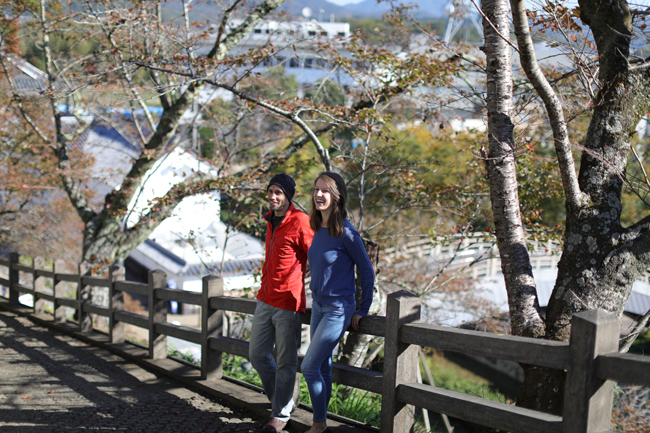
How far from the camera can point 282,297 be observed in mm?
3459

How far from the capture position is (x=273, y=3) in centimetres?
909

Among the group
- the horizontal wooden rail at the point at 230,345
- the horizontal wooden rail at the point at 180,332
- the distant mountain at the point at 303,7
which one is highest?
the distant mountain at the point at 303,7

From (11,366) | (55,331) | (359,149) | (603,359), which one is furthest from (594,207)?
(55,331)

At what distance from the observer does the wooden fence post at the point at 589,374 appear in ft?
7.73

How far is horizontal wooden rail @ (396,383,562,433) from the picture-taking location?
102 inches

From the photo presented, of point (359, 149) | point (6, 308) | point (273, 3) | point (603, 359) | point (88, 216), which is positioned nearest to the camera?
point (603, 359)

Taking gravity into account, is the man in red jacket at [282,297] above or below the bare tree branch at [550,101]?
below

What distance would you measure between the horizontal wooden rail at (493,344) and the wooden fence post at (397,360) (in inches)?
2.5

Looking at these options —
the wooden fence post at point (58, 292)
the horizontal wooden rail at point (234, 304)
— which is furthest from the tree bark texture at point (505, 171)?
the wooden fence post at point (58, 292)

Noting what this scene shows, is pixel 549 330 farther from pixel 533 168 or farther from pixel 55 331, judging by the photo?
pixel 55 331

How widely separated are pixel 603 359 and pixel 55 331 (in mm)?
7956

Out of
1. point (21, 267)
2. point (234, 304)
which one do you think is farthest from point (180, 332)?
point (21, 267)

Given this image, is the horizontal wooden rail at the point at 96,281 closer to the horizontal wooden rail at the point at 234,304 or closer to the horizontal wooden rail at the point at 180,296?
the horizontal wooden rail at the point at 180,296

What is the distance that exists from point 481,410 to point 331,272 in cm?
113
